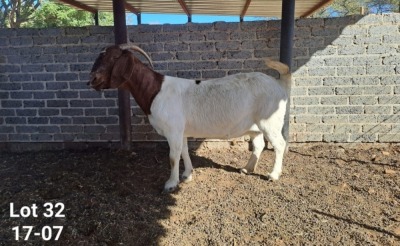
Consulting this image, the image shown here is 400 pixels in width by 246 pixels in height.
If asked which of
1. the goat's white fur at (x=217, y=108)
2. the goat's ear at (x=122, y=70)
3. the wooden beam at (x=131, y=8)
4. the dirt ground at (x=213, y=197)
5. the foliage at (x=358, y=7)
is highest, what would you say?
the foliage at (x=358, y=7)

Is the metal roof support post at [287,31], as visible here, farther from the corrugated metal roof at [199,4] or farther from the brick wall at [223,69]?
the corrugated metal roof at [199,4]

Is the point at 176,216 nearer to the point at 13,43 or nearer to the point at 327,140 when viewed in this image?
the point at 327,140

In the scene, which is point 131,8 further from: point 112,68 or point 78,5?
point 112,68

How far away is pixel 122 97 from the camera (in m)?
5.67

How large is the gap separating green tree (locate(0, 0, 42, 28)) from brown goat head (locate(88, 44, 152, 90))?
15.7 metres

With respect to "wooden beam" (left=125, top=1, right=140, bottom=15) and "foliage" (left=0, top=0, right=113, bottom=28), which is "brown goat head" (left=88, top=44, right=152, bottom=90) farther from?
"foliage" (left=0, top=0, right=113, bottom=28)

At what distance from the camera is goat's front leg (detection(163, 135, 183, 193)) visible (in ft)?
14.0

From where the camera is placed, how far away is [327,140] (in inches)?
230

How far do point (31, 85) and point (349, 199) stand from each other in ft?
17.7

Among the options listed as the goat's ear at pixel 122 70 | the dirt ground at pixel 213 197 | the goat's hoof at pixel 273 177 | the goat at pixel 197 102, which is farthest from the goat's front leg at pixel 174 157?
the goat's hoof at pixel 273 177

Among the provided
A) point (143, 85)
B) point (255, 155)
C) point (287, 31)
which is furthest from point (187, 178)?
point (287, 31)

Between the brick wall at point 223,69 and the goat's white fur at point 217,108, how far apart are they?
50.5 inches

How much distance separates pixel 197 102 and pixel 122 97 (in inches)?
72.1

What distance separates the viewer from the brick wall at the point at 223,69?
18.0 feet
